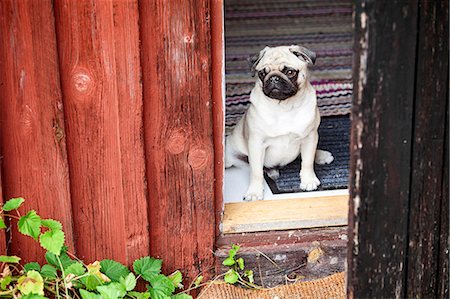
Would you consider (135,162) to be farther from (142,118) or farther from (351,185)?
(351,185)

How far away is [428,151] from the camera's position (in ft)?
6.82

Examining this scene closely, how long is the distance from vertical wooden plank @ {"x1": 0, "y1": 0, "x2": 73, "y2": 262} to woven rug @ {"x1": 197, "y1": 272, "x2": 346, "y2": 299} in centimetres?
61

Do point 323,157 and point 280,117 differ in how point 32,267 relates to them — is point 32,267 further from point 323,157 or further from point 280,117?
point 323,157

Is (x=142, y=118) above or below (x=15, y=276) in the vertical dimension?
above

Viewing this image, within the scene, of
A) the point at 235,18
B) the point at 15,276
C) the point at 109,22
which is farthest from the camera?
the point at 235,18

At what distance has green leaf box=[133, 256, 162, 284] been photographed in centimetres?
294

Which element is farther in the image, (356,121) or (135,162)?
(135,162)

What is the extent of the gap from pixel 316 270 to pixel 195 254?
0.49 meters

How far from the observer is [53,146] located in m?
2.80

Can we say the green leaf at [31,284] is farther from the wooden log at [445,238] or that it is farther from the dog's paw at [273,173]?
the dog's paw at [273,173]

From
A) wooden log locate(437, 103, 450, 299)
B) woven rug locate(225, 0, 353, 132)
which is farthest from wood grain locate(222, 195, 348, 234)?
woven rug locate(225, 0, 353, 132)

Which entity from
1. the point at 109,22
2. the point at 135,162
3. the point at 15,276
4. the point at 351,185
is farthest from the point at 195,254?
the point at 351,185

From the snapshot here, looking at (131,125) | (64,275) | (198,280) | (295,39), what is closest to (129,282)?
(64,275)

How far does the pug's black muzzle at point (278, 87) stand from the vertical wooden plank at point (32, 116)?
99cm
